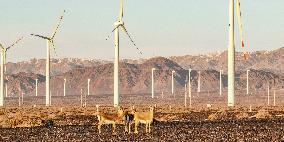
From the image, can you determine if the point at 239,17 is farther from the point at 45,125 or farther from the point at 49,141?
the point at 49,141

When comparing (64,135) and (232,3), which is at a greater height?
(232,3)

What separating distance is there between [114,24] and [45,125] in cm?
5164

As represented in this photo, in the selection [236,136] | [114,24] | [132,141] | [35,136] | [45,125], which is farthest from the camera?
[114,24]

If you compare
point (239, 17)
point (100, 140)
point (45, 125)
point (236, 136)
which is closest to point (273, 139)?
point (236, 136)

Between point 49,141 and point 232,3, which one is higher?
point 232,3

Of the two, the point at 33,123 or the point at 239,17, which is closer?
the point at 33,123

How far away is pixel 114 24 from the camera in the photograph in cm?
12081

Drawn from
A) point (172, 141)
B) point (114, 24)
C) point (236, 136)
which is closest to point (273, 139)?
point (236, 136)

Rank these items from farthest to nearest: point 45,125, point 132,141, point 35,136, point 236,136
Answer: point 45,125 < point 35,136 < point 236,136 < point 132,141

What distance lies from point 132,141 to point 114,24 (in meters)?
77.1

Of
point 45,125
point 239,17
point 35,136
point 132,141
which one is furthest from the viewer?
point 239,17

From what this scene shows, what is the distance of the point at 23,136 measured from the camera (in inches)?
2095

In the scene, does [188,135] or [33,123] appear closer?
[188,135]

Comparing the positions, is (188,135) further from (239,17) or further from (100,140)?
(239,17)
